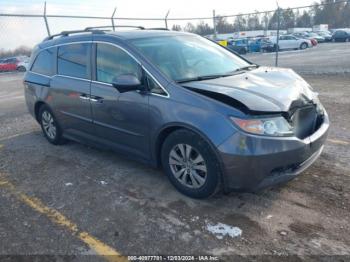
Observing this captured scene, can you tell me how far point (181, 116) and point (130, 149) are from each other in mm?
1043

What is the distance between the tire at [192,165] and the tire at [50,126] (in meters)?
2.53

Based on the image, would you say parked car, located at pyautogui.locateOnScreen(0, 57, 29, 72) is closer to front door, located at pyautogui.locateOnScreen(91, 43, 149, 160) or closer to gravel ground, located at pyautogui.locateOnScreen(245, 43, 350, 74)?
gravel ground, located at pyautogui.locateOnScreen(245, 43, 350, 74)

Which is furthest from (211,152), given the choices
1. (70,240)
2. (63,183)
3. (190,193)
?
(63,183)

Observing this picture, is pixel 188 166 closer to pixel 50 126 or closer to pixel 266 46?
pixel 50 126

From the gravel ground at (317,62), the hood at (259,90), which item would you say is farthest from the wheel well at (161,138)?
the gravel ground at (317,62)

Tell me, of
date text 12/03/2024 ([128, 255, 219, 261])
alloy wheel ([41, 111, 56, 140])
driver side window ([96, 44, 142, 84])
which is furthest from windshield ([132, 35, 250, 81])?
alloy wheel ([41, 111, 56, 140])

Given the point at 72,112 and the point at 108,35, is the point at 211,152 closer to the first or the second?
the point at 108,35

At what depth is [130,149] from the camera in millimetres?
4293

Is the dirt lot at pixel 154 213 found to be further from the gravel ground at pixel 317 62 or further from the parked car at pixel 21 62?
the parked car at pixel 21 62

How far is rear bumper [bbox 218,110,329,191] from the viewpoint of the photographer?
3180mm

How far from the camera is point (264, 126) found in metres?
3.23

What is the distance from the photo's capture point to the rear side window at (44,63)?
553cm

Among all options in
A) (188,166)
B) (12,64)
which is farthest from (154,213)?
(12,64)

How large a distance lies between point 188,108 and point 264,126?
Result: 759 millimetres
